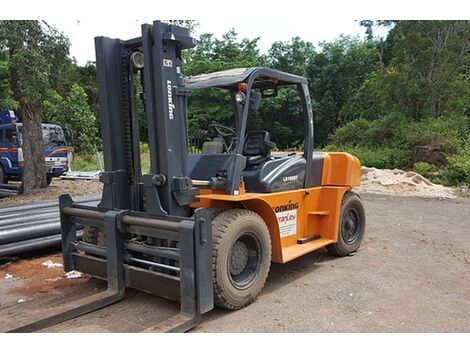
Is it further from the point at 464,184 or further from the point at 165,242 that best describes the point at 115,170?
the point at 464,184

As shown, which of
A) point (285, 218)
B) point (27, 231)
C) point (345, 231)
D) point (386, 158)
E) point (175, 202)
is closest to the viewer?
point (175, 202)

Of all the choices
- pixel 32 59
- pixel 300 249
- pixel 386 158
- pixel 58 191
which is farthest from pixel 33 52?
pixel 386 158

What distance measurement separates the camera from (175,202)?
4301 mm

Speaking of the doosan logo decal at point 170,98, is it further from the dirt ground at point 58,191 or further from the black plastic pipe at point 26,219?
the dirt ground at point 58,191

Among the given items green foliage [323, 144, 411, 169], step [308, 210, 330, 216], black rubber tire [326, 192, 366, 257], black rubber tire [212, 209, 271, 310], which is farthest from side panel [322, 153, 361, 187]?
green foliage [323, 144, 411, 169]

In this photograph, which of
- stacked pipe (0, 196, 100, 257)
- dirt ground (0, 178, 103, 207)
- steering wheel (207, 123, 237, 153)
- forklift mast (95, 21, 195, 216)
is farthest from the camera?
dirt ground (0, 178, 103, 207)

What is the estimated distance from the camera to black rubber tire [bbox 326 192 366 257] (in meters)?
6.18

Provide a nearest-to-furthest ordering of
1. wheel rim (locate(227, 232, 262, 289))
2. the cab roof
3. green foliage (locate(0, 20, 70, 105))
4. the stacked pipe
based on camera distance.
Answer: wheel rim (locate(227, 232, 262, 289)) → the cab roof → the stacked pipe → green foliage (locate(0, 20, 70, 105))

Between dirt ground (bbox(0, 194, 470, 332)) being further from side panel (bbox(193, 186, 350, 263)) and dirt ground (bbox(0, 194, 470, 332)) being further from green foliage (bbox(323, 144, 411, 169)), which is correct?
green foliage (bbox(323, 144, 411, 169))

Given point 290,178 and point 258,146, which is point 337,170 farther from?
point 258,146

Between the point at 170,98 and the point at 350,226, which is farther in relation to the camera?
the point at 350,226

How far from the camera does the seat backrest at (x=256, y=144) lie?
17.7 ft

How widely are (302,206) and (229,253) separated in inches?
66.1

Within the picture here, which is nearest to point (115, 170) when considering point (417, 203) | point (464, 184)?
point (417, 203)
